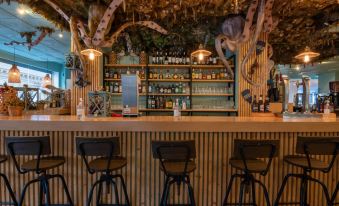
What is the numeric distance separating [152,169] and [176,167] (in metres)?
0.59

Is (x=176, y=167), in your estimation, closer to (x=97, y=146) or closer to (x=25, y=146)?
(x=97, y=146)

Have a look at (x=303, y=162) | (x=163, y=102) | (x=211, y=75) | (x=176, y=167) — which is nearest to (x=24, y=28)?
(x=163, y=102)

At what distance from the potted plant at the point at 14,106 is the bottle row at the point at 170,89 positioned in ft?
9.56

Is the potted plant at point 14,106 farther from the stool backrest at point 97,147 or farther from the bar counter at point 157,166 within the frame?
the stool backrest at point 97,147

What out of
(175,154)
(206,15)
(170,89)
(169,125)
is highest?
(206,15)

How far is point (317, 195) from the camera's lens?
2857 mm

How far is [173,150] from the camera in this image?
2197 mm

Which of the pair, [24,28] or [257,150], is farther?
[24,28]

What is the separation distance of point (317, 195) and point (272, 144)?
1268mm

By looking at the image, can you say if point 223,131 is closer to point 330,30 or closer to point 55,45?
point 330,30

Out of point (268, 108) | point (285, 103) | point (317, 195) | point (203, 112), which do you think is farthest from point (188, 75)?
point (317, 195)

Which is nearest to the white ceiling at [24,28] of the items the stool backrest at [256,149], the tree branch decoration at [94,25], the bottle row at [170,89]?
the tree branch decoration at [94,25]

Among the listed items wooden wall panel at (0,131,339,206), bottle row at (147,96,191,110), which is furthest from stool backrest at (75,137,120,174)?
bottle row at (147,96,191,110)

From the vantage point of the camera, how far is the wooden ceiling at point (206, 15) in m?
3.80
